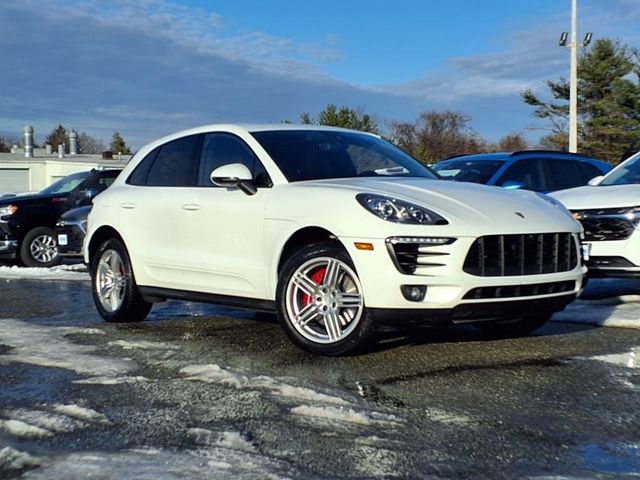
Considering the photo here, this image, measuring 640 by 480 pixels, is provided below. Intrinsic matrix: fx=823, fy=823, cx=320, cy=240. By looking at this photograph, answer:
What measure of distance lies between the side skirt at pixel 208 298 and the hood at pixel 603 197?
323 centimetres

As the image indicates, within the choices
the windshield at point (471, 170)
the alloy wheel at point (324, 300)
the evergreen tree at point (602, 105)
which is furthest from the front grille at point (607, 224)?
the evergreen tree at point (602, 105)

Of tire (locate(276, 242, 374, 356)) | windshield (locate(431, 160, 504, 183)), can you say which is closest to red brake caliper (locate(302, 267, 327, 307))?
tire (locate(276, 242, 374, 356))

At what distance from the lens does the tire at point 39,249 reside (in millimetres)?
13578

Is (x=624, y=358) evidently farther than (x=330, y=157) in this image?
No

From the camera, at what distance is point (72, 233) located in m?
12.0

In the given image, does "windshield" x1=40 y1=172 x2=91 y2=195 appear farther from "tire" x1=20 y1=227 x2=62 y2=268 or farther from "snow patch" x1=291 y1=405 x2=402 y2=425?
"snow patch" x1=291 y1=405 x2=402 y2=425

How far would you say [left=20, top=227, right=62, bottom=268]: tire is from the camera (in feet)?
44.5

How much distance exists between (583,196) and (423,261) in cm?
329

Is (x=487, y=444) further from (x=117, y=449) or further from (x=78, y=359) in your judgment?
(x=78, y=359)

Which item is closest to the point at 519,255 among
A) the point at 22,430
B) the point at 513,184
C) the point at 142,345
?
the point at 142,345

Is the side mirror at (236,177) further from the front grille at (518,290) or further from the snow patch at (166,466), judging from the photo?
the snow patch at (166,466)

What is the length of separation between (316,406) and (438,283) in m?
1.19

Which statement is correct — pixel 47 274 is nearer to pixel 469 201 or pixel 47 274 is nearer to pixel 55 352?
pixel 55 352

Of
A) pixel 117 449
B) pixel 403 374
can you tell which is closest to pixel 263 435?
pixel 117 449
